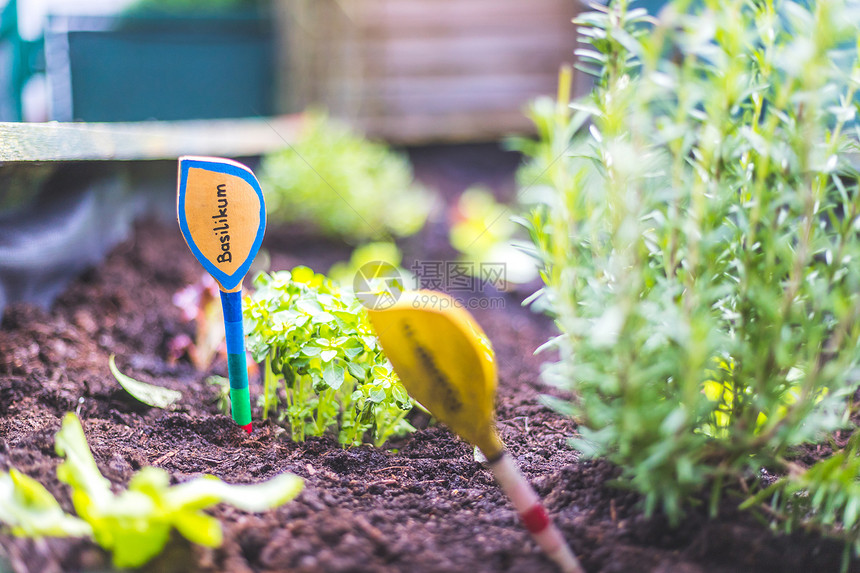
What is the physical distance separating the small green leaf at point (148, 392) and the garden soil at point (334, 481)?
3 centimetres

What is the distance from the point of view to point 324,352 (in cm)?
102

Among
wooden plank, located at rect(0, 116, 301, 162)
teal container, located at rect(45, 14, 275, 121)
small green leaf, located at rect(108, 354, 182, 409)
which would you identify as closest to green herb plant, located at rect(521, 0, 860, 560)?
small green leaf, located at rect(108, 354, 182, 409)

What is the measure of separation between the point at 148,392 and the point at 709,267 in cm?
117

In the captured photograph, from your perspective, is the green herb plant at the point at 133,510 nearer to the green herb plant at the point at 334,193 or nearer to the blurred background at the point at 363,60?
the green herb plant at the point at 334,193

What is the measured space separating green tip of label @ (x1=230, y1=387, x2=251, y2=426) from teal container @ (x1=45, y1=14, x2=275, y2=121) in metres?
2.13

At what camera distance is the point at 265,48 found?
4473 mm

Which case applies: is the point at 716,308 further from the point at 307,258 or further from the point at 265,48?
the point at 265,48

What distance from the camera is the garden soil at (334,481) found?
80cm

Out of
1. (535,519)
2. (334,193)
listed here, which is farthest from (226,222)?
(334,193)

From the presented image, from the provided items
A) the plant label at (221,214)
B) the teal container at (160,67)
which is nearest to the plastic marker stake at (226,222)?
the plant label at (221,214)

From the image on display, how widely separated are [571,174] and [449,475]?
2.03 ft

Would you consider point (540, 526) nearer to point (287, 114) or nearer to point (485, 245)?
point (485, 245)

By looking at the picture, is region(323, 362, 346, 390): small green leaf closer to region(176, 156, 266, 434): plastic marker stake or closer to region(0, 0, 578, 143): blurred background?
region(176, 156, 266, 434): plastic marker stake

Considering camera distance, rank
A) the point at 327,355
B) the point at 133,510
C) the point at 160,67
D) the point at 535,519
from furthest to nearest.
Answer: the point at 160,67, the point at 327,355, the point at 535,519, the point at 133,510
